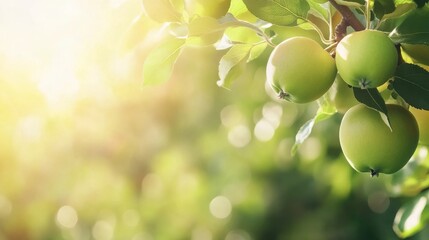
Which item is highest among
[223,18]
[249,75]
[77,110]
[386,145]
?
[223,18]

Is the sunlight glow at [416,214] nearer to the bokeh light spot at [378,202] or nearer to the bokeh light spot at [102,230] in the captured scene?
the bokeh light spot at [378,202]

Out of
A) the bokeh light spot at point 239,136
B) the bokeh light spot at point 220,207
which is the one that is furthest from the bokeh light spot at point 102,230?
the bokeh light spot at point 239,136

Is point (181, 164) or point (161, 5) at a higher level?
point (161, 5)

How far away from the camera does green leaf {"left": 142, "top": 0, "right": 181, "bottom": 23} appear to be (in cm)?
84

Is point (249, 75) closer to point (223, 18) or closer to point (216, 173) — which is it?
point (216, 173)

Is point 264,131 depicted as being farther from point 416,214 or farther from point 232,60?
point 232,60

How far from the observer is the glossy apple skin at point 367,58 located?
0.75 meters

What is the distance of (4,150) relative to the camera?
3848mm

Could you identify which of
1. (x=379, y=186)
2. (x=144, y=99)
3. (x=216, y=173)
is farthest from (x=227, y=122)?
(x=379, y=186)

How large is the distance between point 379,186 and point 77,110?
164 cm

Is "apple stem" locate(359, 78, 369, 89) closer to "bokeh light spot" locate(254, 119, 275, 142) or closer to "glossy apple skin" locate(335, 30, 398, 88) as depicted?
"glossy apple skin" locate(335, 30, 398, 88)

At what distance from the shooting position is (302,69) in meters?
0.79

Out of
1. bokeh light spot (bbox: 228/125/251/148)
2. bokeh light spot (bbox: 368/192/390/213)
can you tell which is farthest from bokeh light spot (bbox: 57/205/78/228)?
bokeh light spot (bbox: 368/192/390/213)

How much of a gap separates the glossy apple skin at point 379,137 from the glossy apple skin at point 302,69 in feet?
0.19
